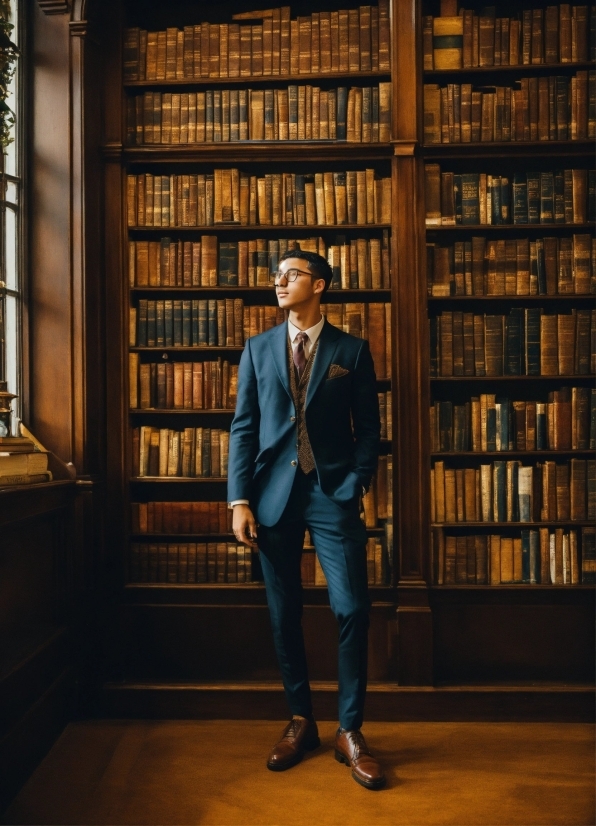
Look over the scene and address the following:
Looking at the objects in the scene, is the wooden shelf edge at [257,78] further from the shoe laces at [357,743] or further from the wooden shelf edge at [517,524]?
the shoe laces at [357,743]

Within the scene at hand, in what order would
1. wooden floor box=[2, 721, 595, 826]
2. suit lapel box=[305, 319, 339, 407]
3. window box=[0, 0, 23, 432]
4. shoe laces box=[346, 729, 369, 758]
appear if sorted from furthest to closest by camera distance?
window box=[0, 0, 23, 432], suit lapel box=[305, 319, 339, 407], shoe laces box=[346, 729, 369, 758], wooden floor box=[2, 721, 595, 826]

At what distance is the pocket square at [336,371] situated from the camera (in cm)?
262

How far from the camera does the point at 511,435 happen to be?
10.3 feet

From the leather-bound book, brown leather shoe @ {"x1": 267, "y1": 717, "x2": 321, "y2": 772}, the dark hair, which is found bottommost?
brown leather shoe @ {"x1": 267, "y1": 717, "x2": 321, "y2": 772}

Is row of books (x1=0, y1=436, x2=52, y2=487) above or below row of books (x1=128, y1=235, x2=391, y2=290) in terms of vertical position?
below

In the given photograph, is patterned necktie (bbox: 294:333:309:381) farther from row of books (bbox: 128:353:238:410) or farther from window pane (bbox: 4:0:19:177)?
window pane (bbox: 4:0:19:177)

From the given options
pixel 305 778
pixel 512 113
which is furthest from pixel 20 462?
pixel 512 113

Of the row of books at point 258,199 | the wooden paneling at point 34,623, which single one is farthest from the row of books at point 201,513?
the row of books at point 258,199

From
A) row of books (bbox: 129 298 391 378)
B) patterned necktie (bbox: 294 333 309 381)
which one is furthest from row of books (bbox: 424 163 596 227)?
patterned necktie (bbox: 294 333 309 381)

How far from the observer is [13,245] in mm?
3047

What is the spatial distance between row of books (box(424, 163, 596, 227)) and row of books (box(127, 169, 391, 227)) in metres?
0.20

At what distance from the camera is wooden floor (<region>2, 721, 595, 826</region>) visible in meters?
2.28

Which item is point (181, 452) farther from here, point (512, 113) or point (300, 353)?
point (512, 113)

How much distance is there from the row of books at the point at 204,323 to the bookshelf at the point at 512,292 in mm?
420
